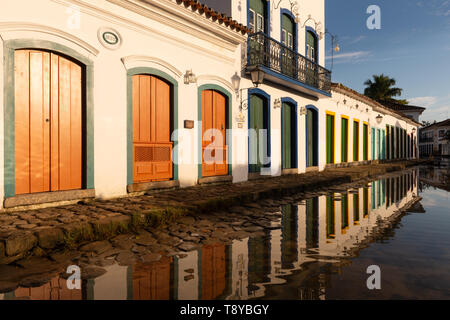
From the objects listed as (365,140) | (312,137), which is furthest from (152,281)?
(365,140)

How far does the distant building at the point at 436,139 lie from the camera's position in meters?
55.2

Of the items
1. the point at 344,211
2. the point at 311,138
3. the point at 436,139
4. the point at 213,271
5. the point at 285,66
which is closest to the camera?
the point at 213,271

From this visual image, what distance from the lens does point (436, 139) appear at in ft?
193

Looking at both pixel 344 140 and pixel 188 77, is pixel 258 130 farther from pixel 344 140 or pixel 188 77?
pixel 344 140

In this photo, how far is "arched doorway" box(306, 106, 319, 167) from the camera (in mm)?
13430

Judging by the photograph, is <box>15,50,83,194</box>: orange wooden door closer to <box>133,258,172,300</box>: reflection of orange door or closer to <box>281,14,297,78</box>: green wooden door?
<box>133,258,172,300</box>: reflection of orange door

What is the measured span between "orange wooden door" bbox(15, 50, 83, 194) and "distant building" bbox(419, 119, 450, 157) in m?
58.8

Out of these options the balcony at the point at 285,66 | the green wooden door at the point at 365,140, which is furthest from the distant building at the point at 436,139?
the balcony at the point at 285,66

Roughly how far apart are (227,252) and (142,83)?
4.56 metres

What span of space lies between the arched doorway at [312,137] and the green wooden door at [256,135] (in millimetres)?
3723

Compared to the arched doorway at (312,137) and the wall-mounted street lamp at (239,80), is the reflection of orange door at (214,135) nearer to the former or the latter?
the wall-mounted street lamp at (239,80)

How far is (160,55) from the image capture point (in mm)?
6879

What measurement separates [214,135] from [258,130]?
230 centimetres
